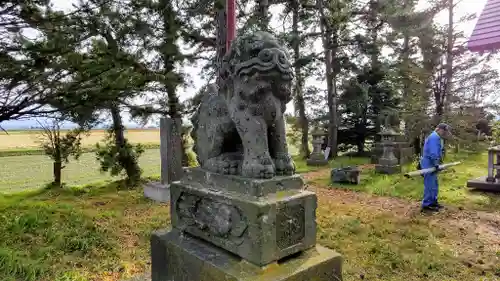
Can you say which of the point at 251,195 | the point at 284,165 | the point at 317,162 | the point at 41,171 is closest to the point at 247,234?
the point at 251,195

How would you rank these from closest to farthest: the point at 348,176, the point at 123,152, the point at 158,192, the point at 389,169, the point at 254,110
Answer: the point at 254,110 → the point at 158,192 → the point at 123,152 → the point at 348,176 → the point at 389,169

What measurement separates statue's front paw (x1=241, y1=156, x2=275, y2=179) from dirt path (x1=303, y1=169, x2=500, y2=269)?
2.83m

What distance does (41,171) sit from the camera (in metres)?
7.87

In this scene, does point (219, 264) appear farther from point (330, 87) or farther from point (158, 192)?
point (330, 87)

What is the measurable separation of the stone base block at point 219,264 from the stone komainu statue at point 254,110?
0.56 metres

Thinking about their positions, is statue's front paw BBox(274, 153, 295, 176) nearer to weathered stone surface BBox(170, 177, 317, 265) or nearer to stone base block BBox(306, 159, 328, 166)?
weathered stone surface BBox(170, 177, 317, 265)

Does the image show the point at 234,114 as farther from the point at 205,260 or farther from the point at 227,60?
the point at 205,260

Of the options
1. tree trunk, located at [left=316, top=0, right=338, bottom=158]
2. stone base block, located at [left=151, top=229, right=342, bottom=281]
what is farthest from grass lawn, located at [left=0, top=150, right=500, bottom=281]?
tree trunk, located at [left=316, top=0, right=338, bottom=158]

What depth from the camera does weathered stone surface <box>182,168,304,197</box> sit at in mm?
2043

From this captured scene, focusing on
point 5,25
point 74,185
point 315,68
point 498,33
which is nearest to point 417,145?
point 315,68

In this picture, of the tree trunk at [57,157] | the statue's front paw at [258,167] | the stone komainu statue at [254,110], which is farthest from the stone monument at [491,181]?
the tree trunk at [57,157]

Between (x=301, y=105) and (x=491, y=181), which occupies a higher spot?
(x=301, y=105)

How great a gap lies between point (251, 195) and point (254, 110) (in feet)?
1.81

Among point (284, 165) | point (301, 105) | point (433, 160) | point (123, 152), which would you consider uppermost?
point (301, 105)
